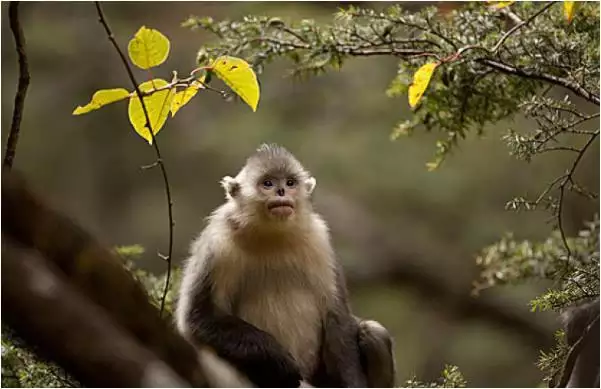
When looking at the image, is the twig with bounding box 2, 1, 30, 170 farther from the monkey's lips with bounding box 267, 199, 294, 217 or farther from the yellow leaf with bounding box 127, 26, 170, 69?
the monkey's lips with bounding box 267, 199, 294, 217

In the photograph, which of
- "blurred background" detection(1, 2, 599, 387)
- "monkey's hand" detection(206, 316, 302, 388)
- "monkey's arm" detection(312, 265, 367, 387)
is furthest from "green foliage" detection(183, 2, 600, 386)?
"blurred background" detection(1, 2, 599, 387)

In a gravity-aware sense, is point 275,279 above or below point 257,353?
above

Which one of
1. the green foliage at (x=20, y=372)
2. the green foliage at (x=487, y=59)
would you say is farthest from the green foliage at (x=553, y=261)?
the green foliage at (x=20, y=372)

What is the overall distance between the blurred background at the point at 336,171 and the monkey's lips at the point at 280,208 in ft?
9.73

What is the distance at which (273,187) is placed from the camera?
2447 mm

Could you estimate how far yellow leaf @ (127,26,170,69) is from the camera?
1.56 m

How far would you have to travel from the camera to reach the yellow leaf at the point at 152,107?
1.64m

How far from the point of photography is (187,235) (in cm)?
516

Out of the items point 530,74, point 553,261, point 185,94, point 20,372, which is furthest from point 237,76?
point 553,261

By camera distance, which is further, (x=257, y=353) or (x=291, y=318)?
(x=291, y=318)

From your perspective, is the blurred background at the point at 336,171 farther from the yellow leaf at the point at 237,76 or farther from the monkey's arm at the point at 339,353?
the yellow leaf at the point at 237,76

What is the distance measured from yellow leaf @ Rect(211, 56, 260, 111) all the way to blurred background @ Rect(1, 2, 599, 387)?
146 inches

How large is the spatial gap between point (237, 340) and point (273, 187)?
468 mm

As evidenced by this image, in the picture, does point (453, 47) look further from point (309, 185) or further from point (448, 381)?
point (448, 381)
